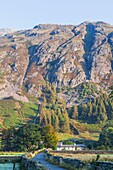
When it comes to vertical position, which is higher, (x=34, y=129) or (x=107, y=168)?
(x=34, y=129)

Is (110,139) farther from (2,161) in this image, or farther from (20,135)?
(2,161)

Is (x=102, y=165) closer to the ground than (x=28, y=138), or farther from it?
closer to the ground

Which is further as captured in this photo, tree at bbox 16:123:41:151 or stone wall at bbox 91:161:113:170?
tree at bbox 16:123:41:151

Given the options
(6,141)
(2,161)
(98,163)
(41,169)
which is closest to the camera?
(98,163)

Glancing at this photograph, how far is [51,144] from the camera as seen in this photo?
155375mm

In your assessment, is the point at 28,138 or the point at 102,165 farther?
the point at 28,138

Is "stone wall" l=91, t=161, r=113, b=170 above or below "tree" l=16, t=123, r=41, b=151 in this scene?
below

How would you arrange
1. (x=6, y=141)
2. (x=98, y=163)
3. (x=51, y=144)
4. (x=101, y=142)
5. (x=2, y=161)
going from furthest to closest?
(x=101, y=142)
(x=6, y=141)
(x=51, y=144)
(x=2, y=161)
(x=98, y=163)

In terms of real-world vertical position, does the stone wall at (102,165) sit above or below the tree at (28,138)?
below

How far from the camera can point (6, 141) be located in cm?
16738

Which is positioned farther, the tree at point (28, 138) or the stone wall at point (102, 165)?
the tree at point (28, 138)

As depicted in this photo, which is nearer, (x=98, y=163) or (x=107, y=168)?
(x=107, y=168)

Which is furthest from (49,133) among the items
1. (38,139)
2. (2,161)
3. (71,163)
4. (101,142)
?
(71,163)

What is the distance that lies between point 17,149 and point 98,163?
459ft
